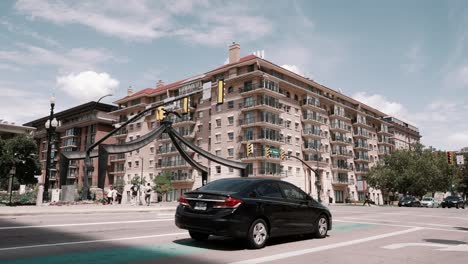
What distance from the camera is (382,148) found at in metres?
96.1

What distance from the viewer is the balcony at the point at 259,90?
6053 centimetres

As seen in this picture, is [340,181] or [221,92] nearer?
[221,92]

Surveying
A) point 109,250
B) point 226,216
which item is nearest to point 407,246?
point 226,216

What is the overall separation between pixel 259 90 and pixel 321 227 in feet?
168

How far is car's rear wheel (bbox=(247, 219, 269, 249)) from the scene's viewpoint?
775cm

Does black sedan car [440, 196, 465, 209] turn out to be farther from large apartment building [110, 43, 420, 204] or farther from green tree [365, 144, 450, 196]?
green tree [365, 144, 450, 196]

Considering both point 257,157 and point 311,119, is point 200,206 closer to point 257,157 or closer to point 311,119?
point 257,157

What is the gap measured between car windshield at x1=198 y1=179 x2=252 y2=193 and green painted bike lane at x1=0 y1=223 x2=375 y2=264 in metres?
1.24

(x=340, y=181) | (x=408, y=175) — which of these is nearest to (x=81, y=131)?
(x=340, y=181)

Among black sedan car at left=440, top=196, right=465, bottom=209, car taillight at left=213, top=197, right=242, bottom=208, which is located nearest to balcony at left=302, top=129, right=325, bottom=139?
black sedan car at left=440, top=196, right=465, bottom=209

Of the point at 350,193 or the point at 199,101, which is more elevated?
the point at 199,101

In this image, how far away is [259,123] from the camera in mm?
59875

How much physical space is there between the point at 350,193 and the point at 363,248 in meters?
74.0

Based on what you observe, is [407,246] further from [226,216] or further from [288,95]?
[288,95]
